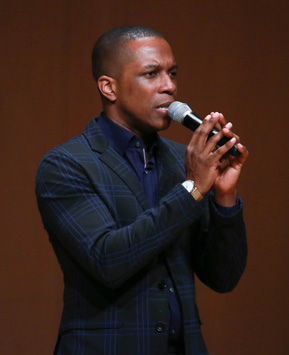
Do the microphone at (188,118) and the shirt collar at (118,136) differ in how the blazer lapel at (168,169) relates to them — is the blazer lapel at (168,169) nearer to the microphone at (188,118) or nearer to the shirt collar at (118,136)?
the shirt collar at (118,136)

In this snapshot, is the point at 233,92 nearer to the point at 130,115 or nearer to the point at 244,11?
the point at 244,11

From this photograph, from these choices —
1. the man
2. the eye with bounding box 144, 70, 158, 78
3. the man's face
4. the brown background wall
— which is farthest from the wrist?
the brown background wall

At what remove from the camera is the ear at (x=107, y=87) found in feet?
5.82

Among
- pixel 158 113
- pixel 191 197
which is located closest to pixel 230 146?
pixel 191 197

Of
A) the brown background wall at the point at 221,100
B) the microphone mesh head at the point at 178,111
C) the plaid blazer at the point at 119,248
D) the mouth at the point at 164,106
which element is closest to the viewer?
the plaid blazer at the point at 119,248

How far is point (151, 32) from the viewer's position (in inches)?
70.9

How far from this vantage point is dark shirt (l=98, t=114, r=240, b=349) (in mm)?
1565

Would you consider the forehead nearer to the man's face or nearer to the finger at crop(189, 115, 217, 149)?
the man's face

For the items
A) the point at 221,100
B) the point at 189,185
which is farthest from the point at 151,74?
the point at 221,100

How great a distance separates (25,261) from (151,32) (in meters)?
1.37

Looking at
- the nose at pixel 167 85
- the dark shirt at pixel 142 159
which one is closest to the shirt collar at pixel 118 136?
the dark shirt at pixel 142 159

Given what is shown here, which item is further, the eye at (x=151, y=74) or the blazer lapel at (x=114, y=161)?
the eye at (x=151, y=74)

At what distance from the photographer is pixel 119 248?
145 centimetres

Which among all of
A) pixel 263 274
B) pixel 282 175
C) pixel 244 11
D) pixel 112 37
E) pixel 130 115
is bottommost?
pixel 263 274
